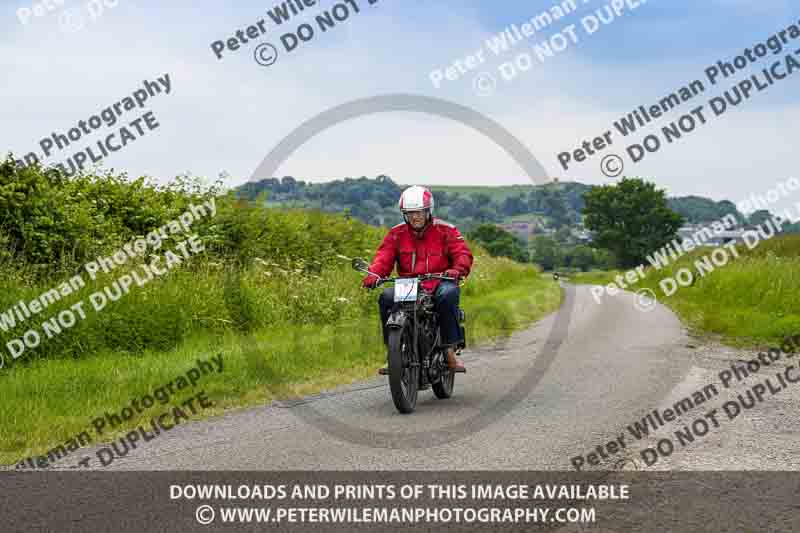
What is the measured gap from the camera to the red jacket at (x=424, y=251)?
29.0ft

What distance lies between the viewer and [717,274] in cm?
2616

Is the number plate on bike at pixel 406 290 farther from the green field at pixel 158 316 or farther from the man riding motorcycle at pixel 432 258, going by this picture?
the green field at pixel 158 316

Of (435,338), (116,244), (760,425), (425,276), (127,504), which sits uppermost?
(116,244)

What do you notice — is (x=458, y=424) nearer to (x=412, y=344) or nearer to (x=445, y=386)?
(x=412, y=344)

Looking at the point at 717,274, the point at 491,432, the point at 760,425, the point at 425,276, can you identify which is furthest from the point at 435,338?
the point at 717,274

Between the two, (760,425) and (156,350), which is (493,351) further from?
→ (760,425)

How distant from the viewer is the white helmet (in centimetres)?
853

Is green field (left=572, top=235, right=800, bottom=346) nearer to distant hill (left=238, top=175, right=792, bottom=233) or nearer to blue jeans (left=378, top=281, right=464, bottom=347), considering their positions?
distant hill (left=238, top=175, right=792, bottom=233)

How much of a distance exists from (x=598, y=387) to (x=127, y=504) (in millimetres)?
6097

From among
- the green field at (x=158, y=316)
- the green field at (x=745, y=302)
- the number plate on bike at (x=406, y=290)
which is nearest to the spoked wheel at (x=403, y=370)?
the number plate on bike at (x=406, y=290)

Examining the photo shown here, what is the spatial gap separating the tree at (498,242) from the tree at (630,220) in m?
27.9

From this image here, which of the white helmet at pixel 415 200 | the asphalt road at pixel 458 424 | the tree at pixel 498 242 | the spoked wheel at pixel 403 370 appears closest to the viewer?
the asphalt road at pixel 458 424

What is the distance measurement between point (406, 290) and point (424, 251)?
0.74 metres

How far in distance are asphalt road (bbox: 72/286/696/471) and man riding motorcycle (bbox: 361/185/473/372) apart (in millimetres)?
893
